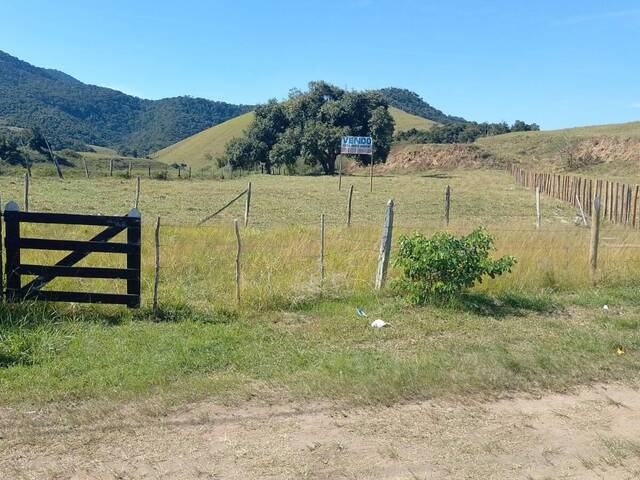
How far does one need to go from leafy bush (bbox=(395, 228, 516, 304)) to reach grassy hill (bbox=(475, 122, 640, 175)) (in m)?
56.1

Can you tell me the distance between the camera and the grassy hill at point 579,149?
64000 millimetres

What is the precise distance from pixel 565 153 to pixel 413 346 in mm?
70274

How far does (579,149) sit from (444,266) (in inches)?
2742

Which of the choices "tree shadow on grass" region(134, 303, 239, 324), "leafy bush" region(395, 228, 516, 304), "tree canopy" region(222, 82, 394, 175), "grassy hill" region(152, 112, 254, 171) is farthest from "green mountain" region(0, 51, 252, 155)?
"leafy bush" region(395, 228, 516, 304)

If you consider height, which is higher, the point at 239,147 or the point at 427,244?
the point at 239,147

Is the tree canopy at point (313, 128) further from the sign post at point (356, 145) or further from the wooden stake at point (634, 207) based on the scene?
the wooden stake at point (634, 207)

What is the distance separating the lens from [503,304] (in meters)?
8.62

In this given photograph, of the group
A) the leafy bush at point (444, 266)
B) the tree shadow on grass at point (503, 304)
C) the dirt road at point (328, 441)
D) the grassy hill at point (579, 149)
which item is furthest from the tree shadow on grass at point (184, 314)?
the grassy hill at point (579, 149)

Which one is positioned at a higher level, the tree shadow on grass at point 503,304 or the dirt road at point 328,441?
the tree shadow on grass at point 503,304

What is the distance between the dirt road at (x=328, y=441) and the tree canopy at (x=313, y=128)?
2257 inches

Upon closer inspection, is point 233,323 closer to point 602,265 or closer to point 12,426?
point 12,426

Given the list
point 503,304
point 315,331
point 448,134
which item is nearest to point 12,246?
point 315,331

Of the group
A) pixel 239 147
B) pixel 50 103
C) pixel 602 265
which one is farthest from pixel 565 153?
pixel 50 103

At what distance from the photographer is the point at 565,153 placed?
231 ft
